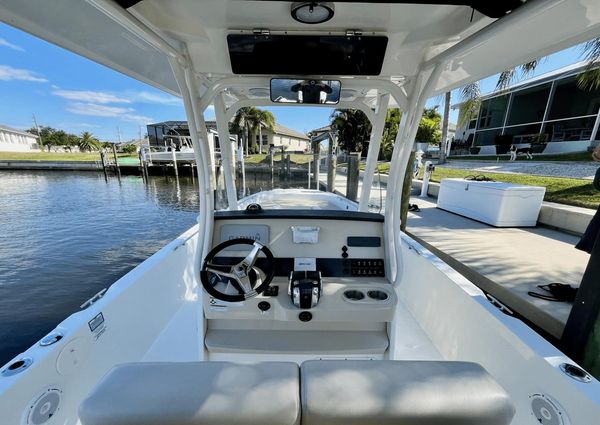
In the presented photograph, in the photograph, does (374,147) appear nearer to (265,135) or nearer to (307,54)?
(307,54)

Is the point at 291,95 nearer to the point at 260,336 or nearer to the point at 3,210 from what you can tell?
the point at 260,336

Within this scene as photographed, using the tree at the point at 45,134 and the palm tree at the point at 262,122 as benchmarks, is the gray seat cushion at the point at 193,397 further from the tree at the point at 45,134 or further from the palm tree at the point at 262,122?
the tree at the point at 45,134

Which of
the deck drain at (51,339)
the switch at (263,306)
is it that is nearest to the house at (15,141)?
the deck drain at (51,339)

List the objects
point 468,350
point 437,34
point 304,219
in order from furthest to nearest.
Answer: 1. point 304,219
2. point 468,350
3. point 437,34

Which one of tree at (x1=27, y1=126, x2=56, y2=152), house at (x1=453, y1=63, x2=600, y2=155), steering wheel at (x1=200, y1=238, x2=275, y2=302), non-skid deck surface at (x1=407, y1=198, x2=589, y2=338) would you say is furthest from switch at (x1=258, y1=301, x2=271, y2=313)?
tree at (x1=27, y1=126, x2=56, y2=152)

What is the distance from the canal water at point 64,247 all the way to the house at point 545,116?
1396 cm

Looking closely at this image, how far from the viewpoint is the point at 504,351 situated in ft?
5.09

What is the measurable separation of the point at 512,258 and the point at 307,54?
3.89m

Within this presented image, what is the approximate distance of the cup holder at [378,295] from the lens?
193 centimetres

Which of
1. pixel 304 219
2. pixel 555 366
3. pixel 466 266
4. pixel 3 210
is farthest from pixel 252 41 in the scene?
pixel 3 210

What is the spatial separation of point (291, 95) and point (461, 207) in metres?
5.89

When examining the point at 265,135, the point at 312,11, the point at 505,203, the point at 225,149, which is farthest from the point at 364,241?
the point at 265,135

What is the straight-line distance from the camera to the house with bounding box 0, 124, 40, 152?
41.3 m

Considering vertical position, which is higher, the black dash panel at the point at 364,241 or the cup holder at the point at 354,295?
the black dash panel at the point at 364,241
